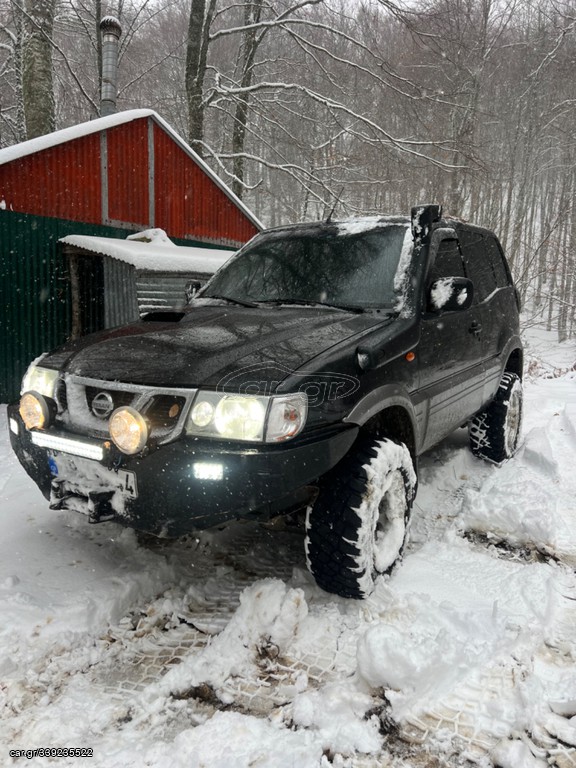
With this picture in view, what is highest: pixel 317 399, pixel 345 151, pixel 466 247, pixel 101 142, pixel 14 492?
pixel 345 151

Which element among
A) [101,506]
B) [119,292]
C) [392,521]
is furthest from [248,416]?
[119,292]

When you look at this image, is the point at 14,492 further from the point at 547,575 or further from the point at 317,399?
the point at 547,575

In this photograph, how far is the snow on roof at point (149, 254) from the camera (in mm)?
7047

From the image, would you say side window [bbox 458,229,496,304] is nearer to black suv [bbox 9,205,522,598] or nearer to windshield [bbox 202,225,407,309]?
black suv [bbox 9,205,522,598]

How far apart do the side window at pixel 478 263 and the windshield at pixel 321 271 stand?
2.80ft

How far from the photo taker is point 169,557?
Answer: 2994mm

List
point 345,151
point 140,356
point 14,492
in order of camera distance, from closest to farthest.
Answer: point 140,356 < point 14,492 < point 345,151

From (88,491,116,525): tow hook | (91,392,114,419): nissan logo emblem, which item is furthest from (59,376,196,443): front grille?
(88,491,116,525): tow hook

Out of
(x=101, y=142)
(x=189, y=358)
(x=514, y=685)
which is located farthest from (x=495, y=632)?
(x=101, y=142)

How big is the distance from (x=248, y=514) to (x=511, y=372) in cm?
363

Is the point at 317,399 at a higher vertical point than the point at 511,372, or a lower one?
higher

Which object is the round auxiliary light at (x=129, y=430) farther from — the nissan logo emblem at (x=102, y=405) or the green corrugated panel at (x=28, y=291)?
the green corrugated panel at (x=28, y=291)

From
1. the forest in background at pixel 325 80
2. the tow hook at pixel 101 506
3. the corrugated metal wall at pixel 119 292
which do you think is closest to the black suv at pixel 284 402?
the tow hook at pixel 101 506

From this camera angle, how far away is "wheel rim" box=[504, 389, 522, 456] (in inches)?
185
